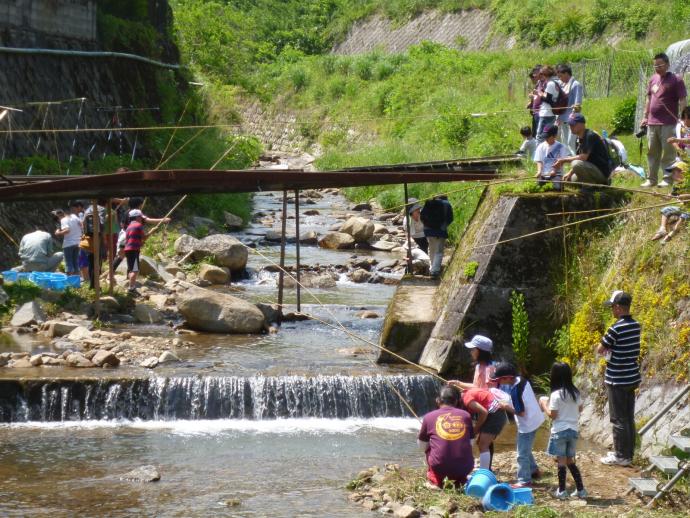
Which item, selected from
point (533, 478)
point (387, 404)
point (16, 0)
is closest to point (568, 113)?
point (387, 404)

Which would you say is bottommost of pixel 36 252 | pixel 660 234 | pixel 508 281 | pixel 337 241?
pixel 337 241

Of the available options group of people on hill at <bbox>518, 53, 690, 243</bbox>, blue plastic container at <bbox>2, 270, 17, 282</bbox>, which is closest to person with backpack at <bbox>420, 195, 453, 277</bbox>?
group of people on hill at <bbox>518, 53, 690, 243</bbox>

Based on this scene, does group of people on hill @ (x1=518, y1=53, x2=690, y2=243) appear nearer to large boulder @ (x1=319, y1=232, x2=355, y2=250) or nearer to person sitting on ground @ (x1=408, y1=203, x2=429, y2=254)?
person sitting on ground @ (x1=408, y1=203, x2=429, y2=254)

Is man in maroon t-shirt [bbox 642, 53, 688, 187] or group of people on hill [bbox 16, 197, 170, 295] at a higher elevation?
man in maroon t-shirt [bbox 642, 53, 688, 187]

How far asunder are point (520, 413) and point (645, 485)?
133 centimetres

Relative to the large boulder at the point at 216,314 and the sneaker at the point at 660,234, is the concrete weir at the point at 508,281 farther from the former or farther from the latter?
the large boulder at the point at 216,314

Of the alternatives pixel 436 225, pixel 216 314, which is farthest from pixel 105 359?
pixel 436 225

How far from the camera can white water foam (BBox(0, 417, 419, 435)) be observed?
14375mm

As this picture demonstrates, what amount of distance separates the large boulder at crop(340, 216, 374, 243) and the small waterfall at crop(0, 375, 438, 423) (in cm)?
1358

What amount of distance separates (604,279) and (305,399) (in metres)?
4.40

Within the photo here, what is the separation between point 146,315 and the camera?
62.4 ft

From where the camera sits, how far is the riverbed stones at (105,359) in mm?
15797

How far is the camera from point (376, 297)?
73.7 feet

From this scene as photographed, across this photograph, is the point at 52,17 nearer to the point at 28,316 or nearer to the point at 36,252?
the point at 36,252
